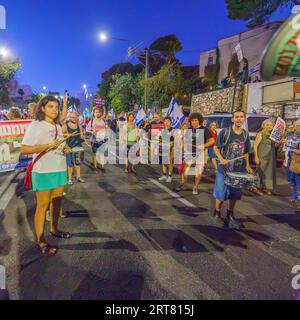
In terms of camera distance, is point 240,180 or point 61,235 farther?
point 240,180

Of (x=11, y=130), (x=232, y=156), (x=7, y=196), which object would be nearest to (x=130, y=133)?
(x=11, y=130)

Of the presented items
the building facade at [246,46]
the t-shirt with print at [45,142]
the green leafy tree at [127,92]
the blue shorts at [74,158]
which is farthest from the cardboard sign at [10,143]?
the green leafy tree at [127,92]

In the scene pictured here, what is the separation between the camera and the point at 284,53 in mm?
2145

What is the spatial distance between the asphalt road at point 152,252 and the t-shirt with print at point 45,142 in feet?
3.67

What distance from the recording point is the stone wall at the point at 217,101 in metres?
16.8

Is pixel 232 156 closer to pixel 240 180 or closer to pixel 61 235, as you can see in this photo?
pixel 240 180

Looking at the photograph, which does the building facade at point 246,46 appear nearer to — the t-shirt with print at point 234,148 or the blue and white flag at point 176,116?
the blue and white flag at point 176,116

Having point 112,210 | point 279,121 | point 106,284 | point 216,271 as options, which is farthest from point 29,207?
point 279,121

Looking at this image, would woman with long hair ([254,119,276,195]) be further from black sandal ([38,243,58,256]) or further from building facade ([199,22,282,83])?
building facade ([199,22,282,83])

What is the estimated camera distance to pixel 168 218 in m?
4.66

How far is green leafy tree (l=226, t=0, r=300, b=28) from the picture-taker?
19350 mm

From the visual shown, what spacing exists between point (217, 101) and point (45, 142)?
59.4 feet

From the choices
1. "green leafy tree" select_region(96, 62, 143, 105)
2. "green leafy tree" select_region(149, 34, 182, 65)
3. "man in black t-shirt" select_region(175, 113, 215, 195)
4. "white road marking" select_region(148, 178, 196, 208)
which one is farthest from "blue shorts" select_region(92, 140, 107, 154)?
"green leafy tree" select_region(96, 62, 143, 105)
